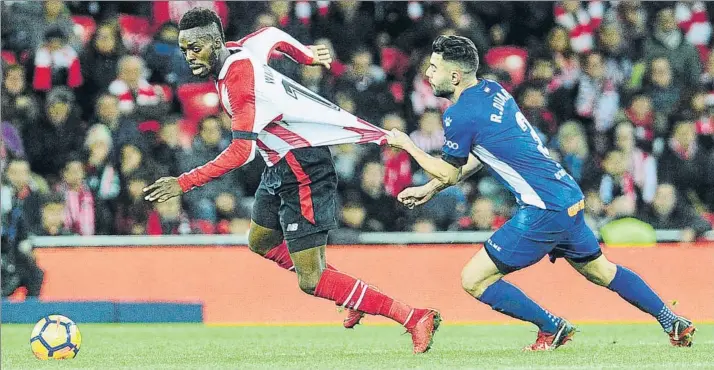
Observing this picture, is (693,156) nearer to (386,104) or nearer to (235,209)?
(386,104)

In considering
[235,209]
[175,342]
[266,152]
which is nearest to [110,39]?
[235,209]

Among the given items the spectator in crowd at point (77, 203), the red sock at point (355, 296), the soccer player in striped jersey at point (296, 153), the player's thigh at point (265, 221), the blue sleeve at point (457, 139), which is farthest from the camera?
the spectator in crowd at point (77, 203)

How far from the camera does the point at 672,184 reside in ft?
47.2

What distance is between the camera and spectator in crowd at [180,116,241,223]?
1368 cm

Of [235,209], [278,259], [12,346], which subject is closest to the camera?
[278,259]

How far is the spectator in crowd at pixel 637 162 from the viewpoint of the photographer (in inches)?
565

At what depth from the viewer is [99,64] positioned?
1442 cm

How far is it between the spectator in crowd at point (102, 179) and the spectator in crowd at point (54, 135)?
0.23m

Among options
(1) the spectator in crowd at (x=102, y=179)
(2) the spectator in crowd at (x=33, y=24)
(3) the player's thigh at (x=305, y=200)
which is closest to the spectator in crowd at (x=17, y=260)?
(1) the spectator in crowd at (x=102, y=179)

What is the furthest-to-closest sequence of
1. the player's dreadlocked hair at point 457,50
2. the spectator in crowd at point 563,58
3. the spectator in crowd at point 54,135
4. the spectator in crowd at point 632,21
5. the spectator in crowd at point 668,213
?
the spectator in crowd at point 632,21
the spectator in crowd at point 563,58
the spectator in crowd at point 54,135
the spectator in crowd at point 668,213
the player's dreadlocked hair at point 457,50

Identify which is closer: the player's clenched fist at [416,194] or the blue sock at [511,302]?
the player's clenched fist at [416,194]

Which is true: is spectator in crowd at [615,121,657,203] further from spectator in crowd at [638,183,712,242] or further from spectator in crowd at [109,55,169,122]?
spectator in crowd at [109,55,169,122]

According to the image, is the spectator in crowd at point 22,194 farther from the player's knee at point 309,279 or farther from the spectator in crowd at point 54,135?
the player's knee at point 309,279

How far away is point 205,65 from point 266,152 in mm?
749
